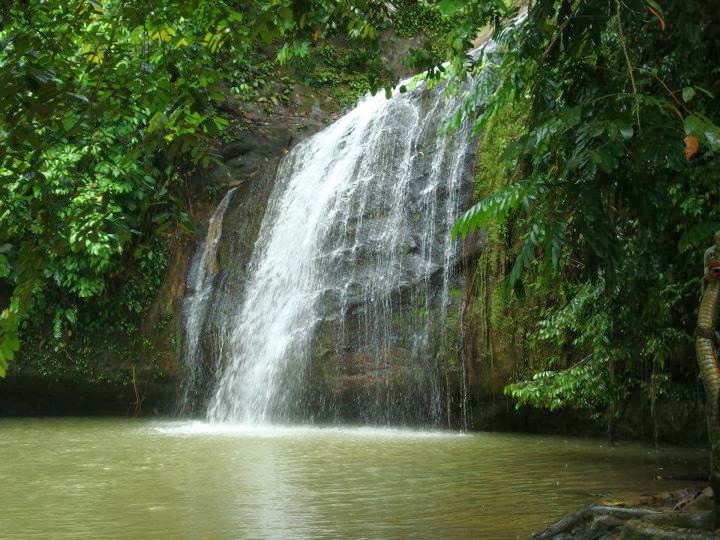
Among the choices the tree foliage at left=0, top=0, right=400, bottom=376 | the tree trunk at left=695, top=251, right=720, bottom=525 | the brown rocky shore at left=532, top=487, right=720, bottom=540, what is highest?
the tree foliage at left=0, top=0, right=400, bottom=376

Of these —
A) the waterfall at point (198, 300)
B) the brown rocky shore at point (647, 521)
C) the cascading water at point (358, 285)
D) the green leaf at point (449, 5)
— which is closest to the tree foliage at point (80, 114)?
the green leaf at point (449, 5)

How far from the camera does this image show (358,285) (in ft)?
41.3

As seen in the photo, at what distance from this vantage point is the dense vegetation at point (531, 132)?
119 inches

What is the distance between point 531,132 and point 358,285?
8703 mm

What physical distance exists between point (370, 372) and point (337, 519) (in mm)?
6191

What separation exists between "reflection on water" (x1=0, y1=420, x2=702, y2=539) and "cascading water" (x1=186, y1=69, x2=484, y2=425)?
4.15ft

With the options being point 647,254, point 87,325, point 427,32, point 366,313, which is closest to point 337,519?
point 647,254

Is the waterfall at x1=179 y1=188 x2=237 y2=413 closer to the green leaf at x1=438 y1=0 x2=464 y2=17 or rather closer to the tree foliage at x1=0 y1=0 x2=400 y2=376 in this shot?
the tree foliage at x1=0 y1=0 x2=400 y2=376

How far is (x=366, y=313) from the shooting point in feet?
40.4

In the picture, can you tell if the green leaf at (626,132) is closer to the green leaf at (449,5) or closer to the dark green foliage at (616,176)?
the dark green foliage at (616,176)

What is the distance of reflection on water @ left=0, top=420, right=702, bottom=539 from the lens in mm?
5648

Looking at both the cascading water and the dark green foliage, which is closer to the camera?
the dark green foliage

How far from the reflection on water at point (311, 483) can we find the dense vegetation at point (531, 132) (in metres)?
0.98

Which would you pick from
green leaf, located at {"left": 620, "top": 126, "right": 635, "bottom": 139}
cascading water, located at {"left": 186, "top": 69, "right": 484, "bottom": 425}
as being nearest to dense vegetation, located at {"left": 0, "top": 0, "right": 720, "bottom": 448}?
A: green leaf, located at {"left": 620, "top": 126, "right": 635, "bottom": 139}
